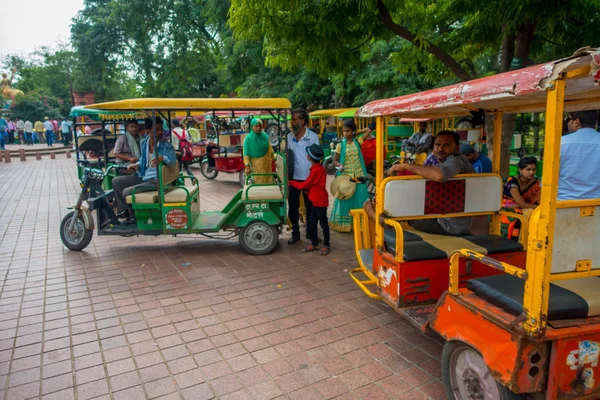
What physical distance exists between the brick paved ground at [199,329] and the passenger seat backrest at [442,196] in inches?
43.9

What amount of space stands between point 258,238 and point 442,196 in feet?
9.57

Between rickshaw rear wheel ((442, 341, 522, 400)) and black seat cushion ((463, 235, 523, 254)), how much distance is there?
1187 mm

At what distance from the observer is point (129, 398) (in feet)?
9.75

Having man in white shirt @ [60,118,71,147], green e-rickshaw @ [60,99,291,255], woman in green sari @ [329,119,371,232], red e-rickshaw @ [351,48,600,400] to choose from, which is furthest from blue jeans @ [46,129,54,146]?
red e-rickshaw @ [351,48,600,400]

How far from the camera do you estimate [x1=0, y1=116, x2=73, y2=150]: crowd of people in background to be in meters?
27.8

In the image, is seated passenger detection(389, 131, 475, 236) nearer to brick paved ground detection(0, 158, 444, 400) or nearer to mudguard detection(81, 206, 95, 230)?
brick paved ground detection(0, 158, 444, 400)

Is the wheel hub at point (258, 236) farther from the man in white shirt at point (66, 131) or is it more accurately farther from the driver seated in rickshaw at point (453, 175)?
the man in white shirt at point (66, 131)

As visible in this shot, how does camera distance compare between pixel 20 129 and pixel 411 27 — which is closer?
pixel 411 27

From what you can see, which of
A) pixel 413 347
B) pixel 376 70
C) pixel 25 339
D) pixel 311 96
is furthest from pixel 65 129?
pixel 413 347

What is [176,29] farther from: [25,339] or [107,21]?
[25,339]

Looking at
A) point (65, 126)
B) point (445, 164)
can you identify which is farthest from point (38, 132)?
point (445, 164)

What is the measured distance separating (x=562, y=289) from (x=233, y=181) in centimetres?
1195

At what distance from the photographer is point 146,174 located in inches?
244

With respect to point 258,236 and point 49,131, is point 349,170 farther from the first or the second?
point 49,131
